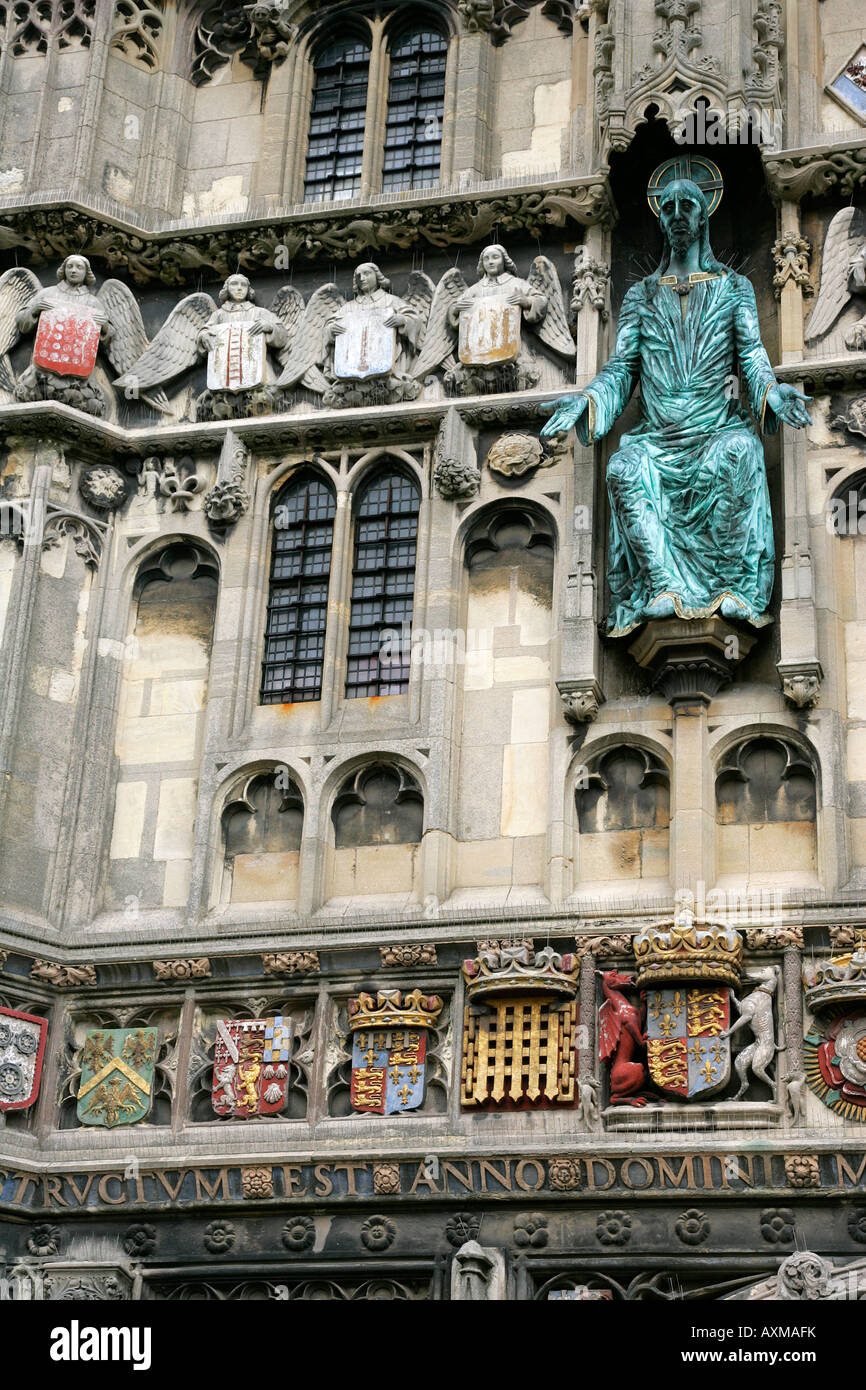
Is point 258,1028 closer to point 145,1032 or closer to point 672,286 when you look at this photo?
point 145,1032

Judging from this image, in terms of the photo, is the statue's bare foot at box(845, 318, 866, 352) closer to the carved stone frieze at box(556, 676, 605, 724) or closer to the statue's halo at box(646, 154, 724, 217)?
the statue's halo at box(646, 154, 724, 217)

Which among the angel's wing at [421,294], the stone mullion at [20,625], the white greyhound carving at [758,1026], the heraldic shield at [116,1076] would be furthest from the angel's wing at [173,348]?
the white greyhound carving at [758,1026]

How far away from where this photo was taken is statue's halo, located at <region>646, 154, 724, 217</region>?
21.5 metres

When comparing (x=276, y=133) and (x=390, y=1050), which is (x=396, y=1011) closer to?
(x=390, y=1050)

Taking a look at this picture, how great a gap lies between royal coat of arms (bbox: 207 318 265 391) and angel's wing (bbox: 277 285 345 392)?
25cm

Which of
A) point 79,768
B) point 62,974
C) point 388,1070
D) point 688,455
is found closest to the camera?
point 388,1070

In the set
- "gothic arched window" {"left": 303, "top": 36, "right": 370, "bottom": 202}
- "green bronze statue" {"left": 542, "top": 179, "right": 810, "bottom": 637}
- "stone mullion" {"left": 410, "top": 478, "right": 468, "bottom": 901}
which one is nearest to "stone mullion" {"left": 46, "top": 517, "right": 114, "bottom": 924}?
Answer: "stone mullion" {"left": 410, "top": 478, "right": 468, "bottom": 901}

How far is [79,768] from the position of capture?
20844 mm

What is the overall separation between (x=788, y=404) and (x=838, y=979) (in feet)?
15.0

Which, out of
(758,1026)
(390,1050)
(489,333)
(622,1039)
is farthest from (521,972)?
(489,333)

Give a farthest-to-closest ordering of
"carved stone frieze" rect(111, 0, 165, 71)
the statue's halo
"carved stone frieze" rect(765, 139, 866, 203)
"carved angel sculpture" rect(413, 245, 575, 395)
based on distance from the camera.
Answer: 1. "carved stone frieze" rect(111, 0, 165, 71)
2. the statue's halo
3. "carved angel sculpture" rect(413, 245, 575, 395)
4. "carved stone frieze" rect(765, 139, 866, 203)

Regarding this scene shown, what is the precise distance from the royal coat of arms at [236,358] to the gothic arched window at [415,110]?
2.26 metres

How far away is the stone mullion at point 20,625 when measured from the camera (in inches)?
804

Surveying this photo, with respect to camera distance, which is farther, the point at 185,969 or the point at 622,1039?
the point at 185,969
